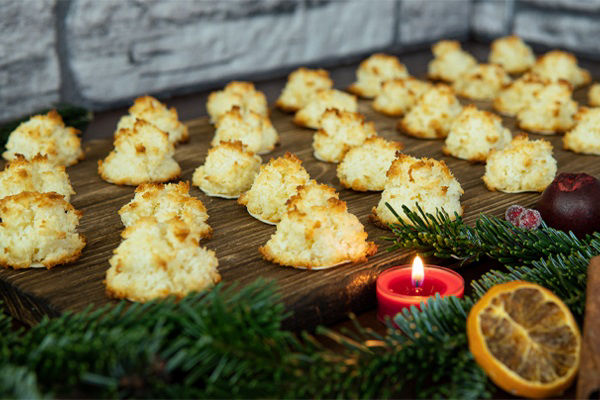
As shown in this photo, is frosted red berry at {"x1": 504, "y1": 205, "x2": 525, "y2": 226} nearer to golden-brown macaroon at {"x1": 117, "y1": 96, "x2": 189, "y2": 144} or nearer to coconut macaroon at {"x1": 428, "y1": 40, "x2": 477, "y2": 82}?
golden-brown macaroon at {"x1": 117, "y1": 96, "x2": 189, "y2": 144}

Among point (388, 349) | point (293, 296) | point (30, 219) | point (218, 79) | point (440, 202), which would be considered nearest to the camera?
point (388, 349)

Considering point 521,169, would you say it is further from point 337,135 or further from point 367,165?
point 337,135

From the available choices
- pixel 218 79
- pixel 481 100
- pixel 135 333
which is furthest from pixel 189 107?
pixel 135 333

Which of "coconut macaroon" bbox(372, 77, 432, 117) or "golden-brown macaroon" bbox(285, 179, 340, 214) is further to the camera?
"coconut macaroon" bbox(372, 77, 432, 117)

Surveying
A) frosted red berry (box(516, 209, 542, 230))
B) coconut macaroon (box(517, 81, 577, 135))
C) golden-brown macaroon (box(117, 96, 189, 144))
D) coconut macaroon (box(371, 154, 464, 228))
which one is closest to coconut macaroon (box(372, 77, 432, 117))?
coconut macaroon (box(517, 81, 577, 135))

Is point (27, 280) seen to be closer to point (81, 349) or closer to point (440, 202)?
point (81, 349)
